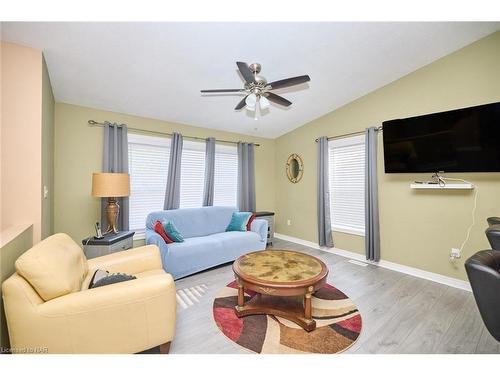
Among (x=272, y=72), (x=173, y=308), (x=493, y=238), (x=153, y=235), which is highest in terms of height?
(x=272, y=72)

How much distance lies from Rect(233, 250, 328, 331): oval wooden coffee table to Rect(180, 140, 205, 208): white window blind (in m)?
2.05

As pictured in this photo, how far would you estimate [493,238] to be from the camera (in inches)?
67.2

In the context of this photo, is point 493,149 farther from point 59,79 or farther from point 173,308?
point 59,79

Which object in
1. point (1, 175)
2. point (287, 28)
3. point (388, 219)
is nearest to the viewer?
point (1, 175)

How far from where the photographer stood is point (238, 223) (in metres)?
3.93

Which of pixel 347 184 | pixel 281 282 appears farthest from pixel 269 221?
pixel 281 282

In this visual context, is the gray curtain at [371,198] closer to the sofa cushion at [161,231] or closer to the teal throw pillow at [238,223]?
the teal throw pillow at [238,223]

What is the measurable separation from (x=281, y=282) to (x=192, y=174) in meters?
2.87

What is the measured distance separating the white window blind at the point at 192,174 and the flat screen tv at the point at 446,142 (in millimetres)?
3115

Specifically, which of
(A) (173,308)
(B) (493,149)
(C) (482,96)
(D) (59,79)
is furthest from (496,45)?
(D) (59,79)

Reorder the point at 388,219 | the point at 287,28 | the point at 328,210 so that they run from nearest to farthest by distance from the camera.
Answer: the point at 287,28, the point at 388,219, the point at 328,210

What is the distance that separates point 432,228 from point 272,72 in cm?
300

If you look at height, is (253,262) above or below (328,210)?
below

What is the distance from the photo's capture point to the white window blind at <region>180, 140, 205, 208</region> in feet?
13.4
